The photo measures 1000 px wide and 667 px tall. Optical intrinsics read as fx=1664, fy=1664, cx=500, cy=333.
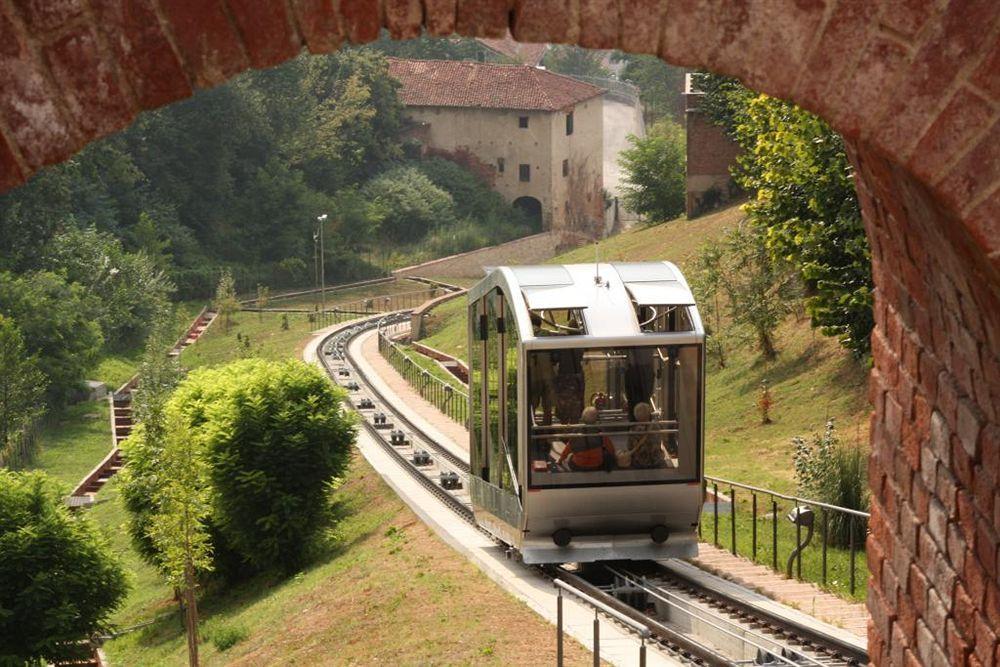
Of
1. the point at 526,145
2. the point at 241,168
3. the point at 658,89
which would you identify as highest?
the point at 658,89

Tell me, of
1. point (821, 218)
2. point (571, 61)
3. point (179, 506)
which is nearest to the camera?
point (179, 506)

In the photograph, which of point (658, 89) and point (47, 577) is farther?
point (658, 89)

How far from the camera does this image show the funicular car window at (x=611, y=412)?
16.7m

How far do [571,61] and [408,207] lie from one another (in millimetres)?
49519

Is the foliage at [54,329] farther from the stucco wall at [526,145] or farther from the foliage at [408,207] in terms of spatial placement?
the stucco wall at [526,145]

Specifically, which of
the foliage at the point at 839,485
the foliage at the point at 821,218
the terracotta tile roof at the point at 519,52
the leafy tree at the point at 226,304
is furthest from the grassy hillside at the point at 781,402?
the terracotta tile roof at the point at 519,52

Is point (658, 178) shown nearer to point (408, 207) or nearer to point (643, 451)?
point (408, 207)

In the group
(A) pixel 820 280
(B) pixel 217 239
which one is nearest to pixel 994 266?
(A) pixel 820 280

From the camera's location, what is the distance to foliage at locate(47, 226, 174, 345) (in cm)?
6194

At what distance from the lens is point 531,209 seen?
305ft

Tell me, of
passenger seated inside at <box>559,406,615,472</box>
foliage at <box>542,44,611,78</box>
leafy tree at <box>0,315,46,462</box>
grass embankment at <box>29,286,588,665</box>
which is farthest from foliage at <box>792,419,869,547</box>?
foliage at <box>542,44,611,78</box>

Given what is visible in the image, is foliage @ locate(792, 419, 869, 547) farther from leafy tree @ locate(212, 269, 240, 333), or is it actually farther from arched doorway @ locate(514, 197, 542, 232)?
arched doorway @ locate(514, 197, 542, 232)

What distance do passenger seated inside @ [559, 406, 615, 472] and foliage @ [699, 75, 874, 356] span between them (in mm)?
5836

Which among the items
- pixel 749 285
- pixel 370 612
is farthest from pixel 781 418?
pixel 370 612
